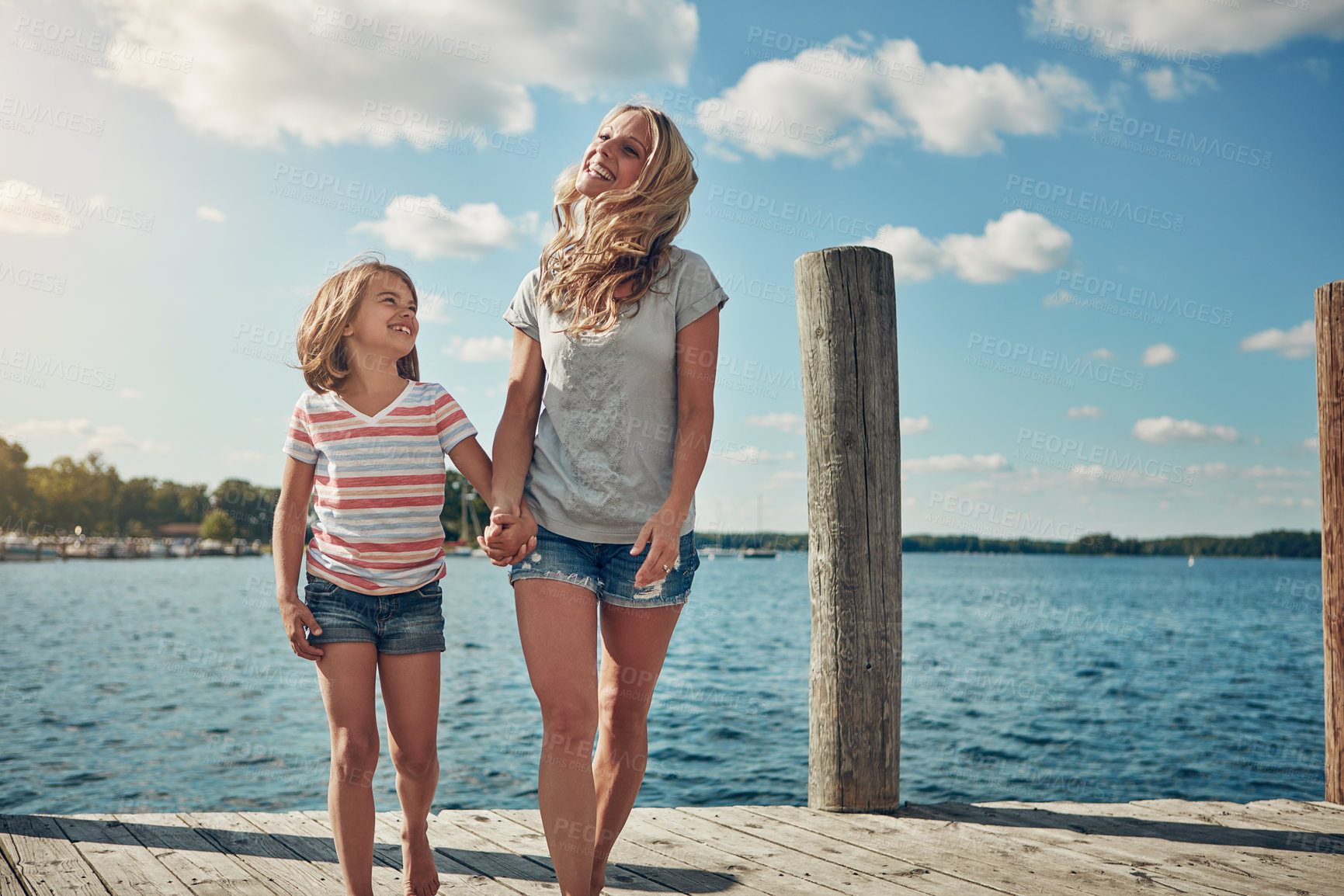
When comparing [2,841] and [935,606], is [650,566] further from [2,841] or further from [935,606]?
[935,606]

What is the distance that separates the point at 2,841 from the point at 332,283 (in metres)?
2.42

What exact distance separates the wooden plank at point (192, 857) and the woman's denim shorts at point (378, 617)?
39.5 inches

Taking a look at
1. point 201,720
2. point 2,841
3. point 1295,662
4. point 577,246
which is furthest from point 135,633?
point 1295,662

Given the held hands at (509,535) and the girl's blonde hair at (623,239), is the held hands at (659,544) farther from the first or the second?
the girl's blonde hair at (623,239)

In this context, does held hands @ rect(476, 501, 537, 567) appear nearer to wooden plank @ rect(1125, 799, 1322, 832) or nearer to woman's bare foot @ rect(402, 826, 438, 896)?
woman's bare foot @ rect(402, 826, 438, 896)

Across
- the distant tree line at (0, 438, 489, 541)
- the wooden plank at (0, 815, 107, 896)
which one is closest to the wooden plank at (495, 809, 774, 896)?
the wooden plank at (0, 815, 107, 896)

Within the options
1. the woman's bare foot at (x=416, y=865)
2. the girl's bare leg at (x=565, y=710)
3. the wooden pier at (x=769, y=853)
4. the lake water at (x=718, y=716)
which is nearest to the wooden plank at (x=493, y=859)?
the wooden pier at (x=769, y=853)

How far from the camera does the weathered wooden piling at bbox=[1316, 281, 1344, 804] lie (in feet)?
12.7

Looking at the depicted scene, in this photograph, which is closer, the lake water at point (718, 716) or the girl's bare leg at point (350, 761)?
the girl's bare leg at point (350, 761)

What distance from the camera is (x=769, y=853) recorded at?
3219mm

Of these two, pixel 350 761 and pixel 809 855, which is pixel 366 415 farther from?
pixel 809 855

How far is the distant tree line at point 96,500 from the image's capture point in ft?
290

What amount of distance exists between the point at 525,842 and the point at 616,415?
194 cm

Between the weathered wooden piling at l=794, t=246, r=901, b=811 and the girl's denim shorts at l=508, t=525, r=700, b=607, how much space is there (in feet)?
4.92
